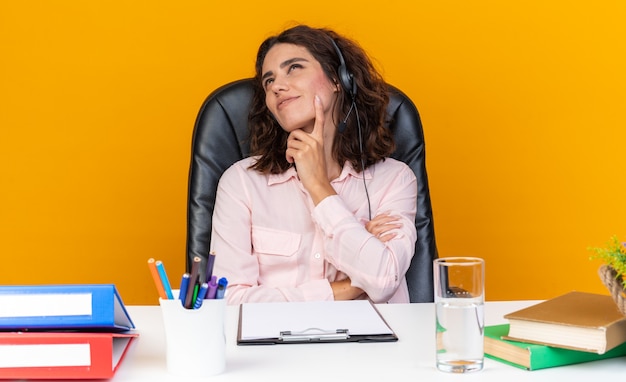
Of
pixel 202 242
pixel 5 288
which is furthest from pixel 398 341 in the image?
pixel 202 242

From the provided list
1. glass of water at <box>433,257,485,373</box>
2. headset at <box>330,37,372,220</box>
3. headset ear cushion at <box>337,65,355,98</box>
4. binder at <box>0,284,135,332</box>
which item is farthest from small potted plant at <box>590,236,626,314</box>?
headset ear cushion at <box>337,65,355,98</box>

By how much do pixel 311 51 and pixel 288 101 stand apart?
0.53ft

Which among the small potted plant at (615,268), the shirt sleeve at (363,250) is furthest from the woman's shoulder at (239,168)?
the small potted plant at (615,268)

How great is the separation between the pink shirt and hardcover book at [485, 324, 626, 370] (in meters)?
0.81

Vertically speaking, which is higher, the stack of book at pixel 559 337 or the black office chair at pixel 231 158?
the black office chair at pixel 231 158

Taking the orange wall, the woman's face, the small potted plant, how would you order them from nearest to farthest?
the small potted plant
the woman's face
the orange wall

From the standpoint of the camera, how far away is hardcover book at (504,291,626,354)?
1.06 meters

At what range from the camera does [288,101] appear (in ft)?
7.09

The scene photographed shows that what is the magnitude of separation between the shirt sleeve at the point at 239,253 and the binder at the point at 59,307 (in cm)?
91

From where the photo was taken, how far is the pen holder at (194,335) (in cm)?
105

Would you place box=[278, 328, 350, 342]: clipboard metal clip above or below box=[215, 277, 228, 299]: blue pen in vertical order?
below

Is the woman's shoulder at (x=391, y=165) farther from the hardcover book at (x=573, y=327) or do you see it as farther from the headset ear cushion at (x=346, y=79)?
the hardcover book at (x=573, y=327)

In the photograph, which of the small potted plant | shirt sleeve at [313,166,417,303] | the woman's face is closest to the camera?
the small potted plant

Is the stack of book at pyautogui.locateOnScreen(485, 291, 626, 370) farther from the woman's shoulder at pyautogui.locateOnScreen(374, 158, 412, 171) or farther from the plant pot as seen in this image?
the woman's shoulder at pyautogui.locateOnScreen(374, 158, 412, 171)
